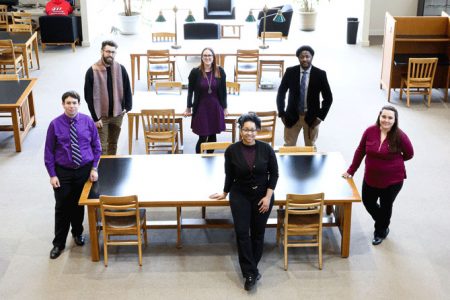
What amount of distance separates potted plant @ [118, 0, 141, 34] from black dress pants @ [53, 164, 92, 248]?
980 centimetres

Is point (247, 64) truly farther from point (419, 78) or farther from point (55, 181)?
point (55, 181)

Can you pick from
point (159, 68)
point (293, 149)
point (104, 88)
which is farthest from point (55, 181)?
point (159, 68)

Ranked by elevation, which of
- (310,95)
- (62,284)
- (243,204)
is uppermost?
(310,95)

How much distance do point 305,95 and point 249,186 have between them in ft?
7.48

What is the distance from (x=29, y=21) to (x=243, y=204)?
10.1 m

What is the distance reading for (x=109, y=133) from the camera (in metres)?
8.71

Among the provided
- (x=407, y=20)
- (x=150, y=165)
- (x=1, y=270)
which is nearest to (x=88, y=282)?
(x=1, y=270)

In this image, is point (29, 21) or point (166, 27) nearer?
point (29, 21)

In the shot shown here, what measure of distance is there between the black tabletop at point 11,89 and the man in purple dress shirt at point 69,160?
3176 mm

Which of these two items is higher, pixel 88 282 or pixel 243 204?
pixel 243 204

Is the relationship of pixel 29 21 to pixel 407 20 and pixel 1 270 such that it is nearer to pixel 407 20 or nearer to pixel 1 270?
pixel 407 20

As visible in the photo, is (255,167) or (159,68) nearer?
(255,167)

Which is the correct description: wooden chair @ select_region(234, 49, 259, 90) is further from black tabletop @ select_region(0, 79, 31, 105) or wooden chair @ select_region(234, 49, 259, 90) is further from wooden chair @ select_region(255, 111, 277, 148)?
black tabletop @ select_region(0, 79, 31, 105)

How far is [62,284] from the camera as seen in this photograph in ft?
22.3
